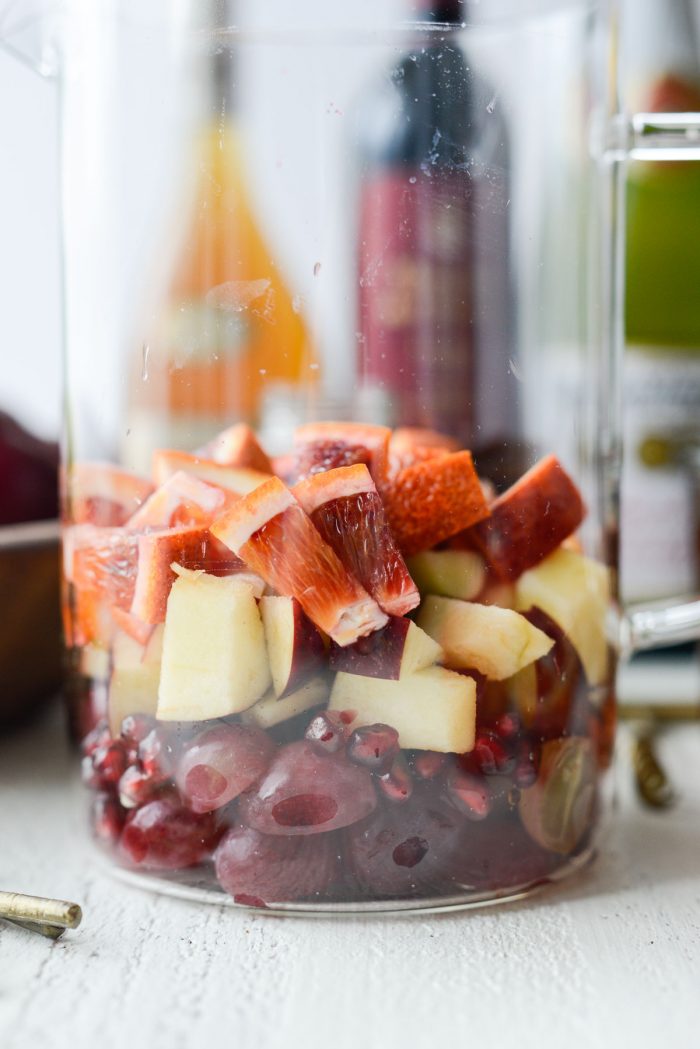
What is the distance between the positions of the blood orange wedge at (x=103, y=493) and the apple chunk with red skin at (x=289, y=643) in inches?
3.8

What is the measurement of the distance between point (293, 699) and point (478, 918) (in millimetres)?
129

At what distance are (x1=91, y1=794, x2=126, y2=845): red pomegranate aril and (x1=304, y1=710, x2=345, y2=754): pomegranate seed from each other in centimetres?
12

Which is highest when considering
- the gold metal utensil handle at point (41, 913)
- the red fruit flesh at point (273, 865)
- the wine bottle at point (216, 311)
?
the wine bottle at point (216, 311)

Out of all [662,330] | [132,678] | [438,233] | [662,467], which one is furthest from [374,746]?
[662,330]

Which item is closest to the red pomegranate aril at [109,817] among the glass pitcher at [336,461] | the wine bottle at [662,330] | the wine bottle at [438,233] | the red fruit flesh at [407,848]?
the glass pitcher at [336,461]

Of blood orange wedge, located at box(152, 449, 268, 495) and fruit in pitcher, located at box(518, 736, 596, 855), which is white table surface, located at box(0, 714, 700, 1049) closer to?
fruit in pitcher, located at box(518, 736, 596, 855)

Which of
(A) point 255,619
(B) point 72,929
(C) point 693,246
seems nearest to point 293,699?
(A) point 255,619

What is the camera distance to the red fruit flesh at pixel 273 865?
19.2 inches

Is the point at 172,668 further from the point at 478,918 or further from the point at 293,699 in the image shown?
the point at 478,918

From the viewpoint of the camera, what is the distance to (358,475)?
1.61ft

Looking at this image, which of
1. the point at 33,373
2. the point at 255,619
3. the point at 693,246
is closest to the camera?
the point at 255,619

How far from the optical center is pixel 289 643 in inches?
18.6

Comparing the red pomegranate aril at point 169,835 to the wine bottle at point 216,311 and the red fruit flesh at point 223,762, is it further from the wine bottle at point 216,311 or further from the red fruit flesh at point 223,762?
the wine bottle at point 216,311

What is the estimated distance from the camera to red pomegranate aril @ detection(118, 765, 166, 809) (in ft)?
1.68
